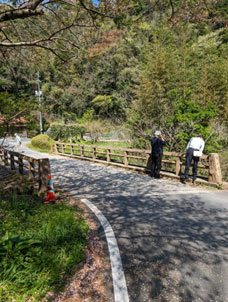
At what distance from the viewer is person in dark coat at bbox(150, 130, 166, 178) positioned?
268 inches

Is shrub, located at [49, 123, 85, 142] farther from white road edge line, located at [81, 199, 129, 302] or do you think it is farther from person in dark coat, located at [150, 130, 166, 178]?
white road edge line, located at [81, 199, 129, 302]

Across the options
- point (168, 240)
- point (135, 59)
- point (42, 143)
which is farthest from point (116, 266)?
point (135, 59)

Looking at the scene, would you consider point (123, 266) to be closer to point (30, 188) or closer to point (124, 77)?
point (30, 188)

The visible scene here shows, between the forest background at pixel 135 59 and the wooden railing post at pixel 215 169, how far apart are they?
5.88 feet

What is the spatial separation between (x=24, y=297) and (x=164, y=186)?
4820 millimetres

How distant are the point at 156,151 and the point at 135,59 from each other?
25.8 meters

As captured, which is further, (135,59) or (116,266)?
(135,59)

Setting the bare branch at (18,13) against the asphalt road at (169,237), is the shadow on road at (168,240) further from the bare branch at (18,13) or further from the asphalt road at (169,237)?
the bare branch at (18,13)

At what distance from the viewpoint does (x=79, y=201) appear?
4793 mm

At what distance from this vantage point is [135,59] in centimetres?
2875

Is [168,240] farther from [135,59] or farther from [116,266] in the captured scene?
[135,59]

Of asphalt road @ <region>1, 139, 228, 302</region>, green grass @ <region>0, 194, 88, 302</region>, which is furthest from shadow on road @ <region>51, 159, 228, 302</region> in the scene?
green grass @ <region>0, 194, 88, 302</region>

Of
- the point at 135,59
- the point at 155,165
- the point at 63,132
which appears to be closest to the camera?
the point at 155,165

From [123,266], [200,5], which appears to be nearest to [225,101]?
[200,5]
